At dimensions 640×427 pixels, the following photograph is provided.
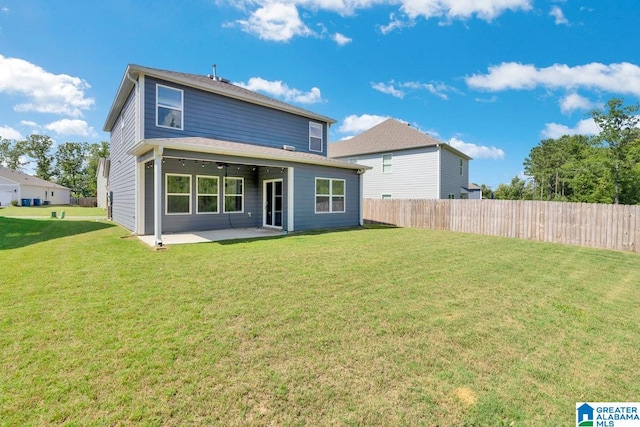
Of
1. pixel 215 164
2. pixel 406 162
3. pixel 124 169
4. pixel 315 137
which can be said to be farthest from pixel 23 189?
pixel 406 162

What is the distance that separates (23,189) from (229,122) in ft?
130

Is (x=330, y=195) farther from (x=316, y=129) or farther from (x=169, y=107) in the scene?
(x=169, y=107)

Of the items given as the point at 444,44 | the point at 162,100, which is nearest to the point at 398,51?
the point at 444,44

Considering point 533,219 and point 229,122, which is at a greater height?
point 229,122

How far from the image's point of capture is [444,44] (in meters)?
15.3

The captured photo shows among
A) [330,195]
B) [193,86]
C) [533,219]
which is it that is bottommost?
[533,219]

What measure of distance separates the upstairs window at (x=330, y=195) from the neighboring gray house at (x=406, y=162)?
634 cm

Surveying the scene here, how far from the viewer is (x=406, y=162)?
19.7m

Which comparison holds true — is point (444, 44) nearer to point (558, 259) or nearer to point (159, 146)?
point (558, 259)

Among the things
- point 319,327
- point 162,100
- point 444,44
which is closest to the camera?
point 319,327

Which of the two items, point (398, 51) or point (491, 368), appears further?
point (398, 51)

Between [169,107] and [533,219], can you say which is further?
[533,219]

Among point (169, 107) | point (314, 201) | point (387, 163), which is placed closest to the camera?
point (169, 107)

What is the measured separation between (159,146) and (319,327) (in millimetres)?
6754
